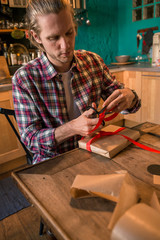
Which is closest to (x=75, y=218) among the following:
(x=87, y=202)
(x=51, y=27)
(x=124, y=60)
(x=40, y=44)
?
(x=87, y=202)

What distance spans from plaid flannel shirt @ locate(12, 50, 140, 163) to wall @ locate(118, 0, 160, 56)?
226 cm

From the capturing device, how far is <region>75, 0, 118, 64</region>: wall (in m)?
3.06

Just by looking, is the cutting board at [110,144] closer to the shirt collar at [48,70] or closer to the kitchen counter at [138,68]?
the shirt collar at [48,70]

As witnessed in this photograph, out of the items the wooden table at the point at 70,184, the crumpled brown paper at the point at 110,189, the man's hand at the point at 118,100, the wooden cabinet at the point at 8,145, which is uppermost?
the man's hand at the point at 118,100

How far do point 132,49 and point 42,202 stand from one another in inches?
123

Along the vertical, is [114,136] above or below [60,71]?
below

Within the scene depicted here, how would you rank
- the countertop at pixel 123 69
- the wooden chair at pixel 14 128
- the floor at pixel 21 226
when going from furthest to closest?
the countertop at pixel 123 69
the floor at pixel 21 226
the wooden chair at pixel 14 128

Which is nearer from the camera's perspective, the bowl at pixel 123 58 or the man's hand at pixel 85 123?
the man's hand at pixel 85 123

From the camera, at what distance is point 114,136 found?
0.86m

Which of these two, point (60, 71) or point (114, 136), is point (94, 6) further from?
point (114, 136)

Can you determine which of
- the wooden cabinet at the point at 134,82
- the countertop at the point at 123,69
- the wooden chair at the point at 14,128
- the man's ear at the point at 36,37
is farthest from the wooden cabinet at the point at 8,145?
the wooden cabinet at the point at 134,82

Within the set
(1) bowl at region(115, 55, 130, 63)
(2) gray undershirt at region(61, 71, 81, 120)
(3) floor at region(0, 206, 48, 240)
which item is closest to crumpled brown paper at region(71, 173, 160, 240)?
(2) gray undershirt at region(61, 71, 81, 120)

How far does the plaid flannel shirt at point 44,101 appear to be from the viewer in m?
0.97

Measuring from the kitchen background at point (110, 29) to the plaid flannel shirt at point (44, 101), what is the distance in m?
→ 2.07
